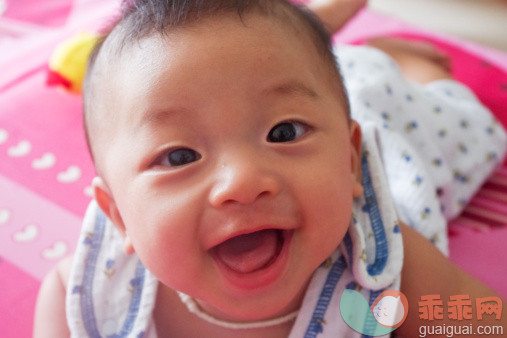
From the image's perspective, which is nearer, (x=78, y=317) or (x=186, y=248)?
(x=186, y=248)

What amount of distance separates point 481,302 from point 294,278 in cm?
27

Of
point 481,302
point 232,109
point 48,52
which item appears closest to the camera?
point 232,109

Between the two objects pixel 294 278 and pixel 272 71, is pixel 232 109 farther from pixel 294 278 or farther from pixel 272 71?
pixel 294 278

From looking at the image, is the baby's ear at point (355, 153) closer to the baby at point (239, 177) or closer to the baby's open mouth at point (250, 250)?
the baby at point (239, 177)

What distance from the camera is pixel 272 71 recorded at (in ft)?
1.83

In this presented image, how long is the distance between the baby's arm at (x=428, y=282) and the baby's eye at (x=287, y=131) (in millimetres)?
242

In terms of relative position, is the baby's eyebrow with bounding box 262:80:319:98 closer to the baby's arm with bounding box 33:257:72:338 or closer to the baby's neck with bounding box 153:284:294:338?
the baby's neck with bounding box 153:284:294:338

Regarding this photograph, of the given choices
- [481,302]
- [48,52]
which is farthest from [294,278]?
[48,52]

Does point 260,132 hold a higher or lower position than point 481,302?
higher

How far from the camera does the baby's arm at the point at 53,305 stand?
0.75 metres

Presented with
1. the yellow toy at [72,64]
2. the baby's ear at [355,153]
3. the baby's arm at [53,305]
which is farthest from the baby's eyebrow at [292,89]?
the yellow toy at [72,64]

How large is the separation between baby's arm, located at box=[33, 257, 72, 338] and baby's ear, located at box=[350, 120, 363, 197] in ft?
1.45

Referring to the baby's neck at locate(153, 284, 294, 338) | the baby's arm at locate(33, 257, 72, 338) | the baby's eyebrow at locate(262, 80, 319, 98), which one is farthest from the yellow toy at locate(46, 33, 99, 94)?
the baby's eyebrow at locate(262, 80, 319, 98)
